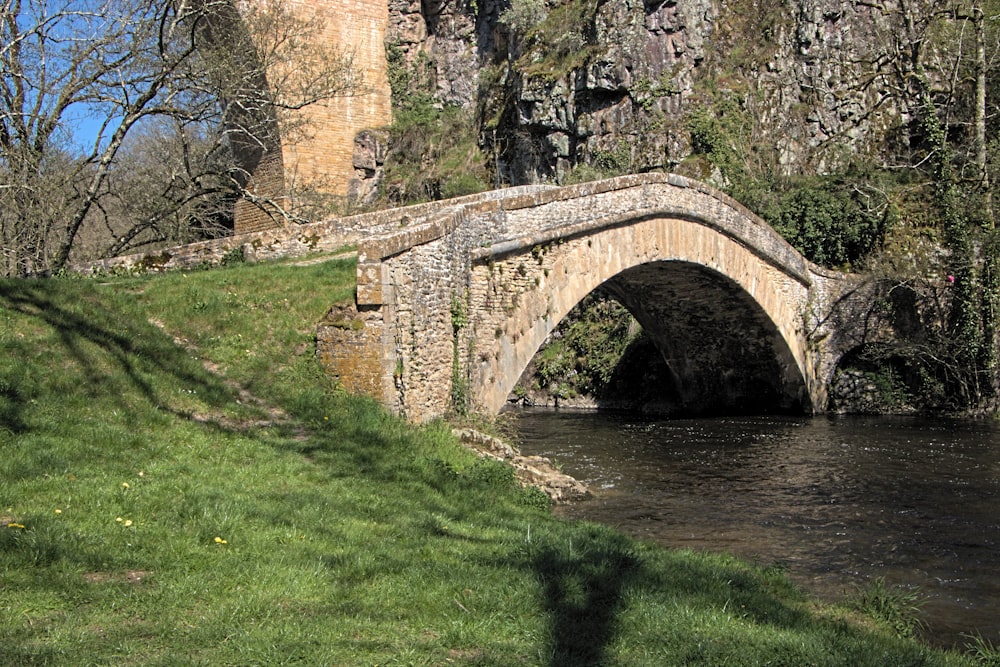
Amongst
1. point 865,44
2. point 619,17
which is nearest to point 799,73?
point 865,44

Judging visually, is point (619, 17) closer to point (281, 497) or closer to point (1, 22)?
point (1, 22)

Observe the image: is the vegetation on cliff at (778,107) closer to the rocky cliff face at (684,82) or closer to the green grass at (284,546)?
the rocky cliff face at (684,82)

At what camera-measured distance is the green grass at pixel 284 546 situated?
163 inches

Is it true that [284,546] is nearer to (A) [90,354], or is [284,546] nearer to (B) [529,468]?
(A) [90,354]

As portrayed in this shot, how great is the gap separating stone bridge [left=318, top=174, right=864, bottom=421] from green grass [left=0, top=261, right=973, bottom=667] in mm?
1019

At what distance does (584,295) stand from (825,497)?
4.68 m

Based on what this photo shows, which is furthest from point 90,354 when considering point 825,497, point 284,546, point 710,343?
point 710,343

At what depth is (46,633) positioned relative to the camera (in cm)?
382

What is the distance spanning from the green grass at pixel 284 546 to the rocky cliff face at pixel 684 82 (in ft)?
54.3

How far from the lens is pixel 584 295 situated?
1319cm

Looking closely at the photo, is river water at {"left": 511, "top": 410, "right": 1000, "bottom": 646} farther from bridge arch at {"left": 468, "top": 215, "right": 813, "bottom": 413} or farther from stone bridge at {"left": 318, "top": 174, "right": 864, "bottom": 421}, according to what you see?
stone bridge at {"left": 318, "top": 174, "right": 864, "bottom": 421}

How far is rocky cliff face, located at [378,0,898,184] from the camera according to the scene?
942 inches

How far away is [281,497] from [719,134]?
20.3 meters

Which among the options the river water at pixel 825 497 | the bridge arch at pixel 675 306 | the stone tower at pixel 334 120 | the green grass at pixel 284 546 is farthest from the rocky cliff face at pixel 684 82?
the green grass at pixel 284 546
